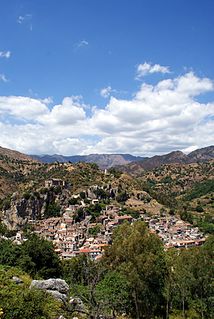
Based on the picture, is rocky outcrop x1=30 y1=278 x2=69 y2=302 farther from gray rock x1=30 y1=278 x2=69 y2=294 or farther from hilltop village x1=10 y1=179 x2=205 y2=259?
hilltop village x1=10 y1=179 x2=205 y2=259

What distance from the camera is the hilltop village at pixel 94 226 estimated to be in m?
71.3

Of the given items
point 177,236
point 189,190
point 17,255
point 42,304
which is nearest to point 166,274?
point 17,255

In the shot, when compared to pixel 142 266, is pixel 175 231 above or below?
below

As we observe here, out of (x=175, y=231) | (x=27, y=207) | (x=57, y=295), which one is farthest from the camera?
(x=27, y=207)

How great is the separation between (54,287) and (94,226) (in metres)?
66.1

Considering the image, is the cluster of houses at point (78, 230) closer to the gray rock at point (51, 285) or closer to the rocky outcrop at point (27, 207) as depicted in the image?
the rocky outcrop at point (27, 207)

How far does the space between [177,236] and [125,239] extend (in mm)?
55716

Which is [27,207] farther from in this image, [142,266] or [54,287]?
[54,287]

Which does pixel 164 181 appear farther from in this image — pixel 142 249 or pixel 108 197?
pixel 142 249

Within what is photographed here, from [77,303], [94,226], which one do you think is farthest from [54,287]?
[94,226]

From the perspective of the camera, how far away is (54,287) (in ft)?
60.0

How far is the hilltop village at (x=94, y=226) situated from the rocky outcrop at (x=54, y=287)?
4335cm

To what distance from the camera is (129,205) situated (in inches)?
4008

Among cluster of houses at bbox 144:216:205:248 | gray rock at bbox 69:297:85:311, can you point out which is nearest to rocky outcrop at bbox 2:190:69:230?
cluster of houses at bbox 144:216:205:248
